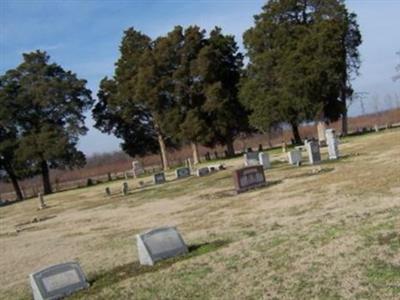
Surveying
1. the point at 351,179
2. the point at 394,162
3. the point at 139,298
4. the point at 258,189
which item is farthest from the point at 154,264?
the point at 394,162

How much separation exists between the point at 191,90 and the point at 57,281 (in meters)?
42.3

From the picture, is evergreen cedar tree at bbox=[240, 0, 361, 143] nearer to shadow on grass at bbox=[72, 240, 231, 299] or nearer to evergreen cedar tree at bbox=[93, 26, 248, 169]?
evergreen cedar tree at bbox=[93, 26, 248, 169]

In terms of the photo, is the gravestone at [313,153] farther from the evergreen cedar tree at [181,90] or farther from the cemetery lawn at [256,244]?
the evergreen cedar tree at [181,90]

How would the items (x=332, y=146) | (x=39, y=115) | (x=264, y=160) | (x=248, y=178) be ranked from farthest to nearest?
(x=39, y=115) < (x=264, y=160) < (x=332, y=146) < (x=248, y=178)

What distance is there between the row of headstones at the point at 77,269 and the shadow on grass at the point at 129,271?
17cm

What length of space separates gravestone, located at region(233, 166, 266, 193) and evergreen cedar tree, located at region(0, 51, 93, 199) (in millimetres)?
34165

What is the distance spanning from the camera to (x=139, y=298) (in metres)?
8.81

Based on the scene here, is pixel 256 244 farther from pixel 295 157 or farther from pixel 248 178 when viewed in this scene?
pixel 295 157

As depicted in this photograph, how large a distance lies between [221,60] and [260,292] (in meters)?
45.7

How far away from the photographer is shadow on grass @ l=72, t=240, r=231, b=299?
10075 mm

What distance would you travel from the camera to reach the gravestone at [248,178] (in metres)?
20.6

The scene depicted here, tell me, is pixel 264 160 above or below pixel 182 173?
above

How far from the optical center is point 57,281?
399 inches

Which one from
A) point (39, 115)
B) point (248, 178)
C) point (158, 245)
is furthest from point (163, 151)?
point (158, 245)
